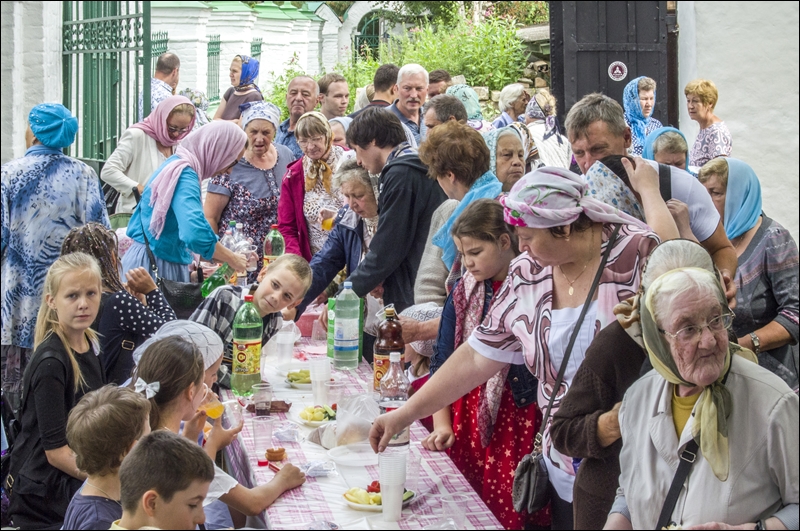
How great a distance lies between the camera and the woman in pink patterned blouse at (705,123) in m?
5.52

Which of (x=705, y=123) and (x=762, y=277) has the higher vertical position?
(x=705, y=123)

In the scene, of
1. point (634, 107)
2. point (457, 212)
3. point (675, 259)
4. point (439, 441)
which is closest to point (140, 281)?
point (457, 212)

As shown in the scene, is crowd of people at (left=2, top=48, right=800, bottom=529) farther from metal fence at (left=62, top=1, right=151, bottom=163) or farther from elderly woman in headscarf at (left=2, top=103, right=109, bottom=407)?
metal fence at (left=62, top=1, right=151, bottom=163)

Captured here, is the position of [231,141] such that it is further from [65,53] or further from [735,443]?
[735,443]

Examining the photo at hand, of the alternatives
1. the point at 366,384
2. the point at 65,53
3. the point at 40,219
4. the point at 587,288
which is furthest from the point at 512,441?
the point at 65,53

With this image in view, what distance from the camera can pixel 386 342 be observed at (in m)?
3.55

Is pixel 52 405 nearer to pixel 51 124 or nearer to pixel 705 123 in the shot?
pixel 51 124

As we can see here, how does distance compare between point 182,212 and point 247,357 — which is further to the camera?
point 182,212

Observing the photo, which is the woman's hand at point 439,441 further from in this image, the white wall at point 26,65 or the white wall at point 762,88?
the white wall at point 26,65

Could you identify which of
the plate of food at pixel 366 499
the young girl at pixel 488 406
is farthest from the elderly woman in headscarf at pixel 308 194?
the plate of food at pixel 366 499

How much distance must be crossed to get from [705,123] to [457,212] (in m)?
3.14

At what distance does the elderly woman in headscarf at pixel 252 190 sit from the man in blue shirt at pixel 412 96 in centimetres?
95

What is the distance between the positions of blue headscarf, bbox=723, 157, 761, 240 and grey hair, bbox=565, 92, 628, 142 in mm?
696

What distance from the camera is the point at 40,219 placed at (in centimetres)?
472
